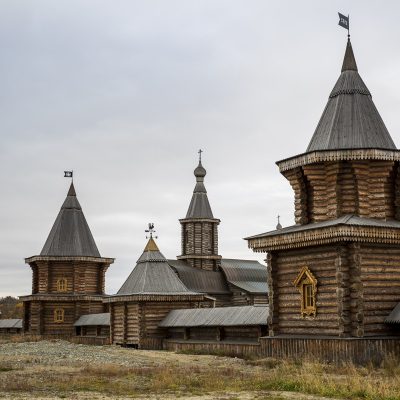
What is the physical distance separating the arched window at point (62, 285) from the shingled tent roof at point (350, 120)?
84.5 feet

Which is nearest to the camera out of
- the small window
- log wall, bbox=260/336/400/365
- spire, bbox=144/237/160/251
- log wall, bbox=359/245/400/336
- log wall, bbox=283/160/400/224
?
log wall, bbox=260/336/400/365

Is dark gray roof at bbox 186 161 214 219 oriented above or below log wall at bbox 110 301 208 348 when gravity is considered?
above

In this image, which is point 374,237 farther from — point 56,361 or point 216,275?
point 216,275

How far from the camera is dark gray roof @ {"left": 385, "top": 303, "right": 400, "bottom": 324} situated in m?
21.4

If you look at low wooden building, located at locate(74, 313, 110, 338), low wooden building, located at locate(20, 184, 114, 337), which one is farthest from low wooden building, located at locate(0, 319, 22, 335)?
low wooden building, located at locate(74, 313, 110, 338)

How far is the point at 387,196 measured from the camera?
23641 millimetres

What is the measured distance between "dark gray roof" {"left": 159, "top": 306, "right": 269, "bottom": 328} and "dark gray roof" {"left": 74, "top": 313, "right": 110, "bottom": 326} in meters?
8.17

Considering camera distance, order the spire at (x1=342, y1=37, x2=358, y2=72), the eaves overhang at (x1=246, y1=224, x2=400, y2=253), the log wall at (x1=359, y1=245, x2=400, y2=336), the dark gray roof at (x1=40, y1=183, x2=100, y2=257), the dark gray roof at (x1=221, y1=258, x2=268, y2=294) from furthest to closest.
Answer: the dark gray roof at (x1=221, y1=258, x2=268, y2=294), the dark gray roof at (x1=40, y1=183, x2=100, y2=257), the spire at (x1=342, y1=37, x2=358, y2=72), the log wall at (x1=359, y1=245, x2=400, y2=336), the eaves overhang at (x1=246, y1=224, x2=400, y2=253)

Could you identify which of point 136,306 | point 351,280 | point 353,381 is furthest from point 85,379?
point 136,306

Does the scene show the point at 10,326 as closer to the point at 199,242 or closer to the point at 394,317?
the point at 199,242

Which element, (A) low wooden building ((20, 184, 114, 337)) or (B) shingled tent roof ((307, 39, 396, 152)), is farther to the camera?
(A) low wooden building ((20, 184, 114, 337))

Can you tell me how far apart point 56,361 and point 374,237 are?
468 inches

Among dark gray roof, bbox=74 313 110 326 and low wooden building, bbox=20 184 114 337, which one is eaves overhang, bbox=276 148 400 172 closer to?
dark gray roof, bbox=74 313 110 326

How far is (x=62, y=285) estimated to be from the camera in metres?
45.7
